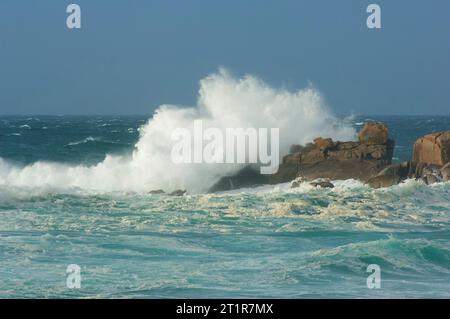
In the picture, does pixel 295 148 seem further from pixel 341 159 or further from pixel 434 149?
pixel 434 149

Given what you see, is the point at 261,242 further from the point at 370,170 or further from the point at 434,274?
the point at 370,170

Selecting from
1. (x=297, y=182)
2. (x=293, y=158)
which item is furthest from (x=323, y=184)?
(x=293, y=158)

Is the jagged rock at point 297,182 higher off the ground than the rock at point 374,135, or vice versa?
the rock at point 374,135

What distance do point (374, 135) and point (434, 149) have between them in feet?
7.44

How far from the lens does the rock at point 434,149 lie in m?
26.5

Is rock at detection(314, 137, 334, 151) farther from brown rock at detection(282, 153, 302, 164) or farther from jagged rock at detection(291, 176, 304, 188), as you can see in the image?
jagged rock at detection(291, 176, 304, 188)

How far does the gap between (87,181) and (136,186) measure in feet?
7.24

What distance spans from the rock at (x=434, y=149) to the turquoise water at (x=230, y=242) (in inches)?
49.9

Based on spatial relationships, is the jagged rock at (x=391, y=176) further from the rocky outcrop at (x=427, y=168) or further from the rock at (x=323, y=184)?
the rock at (x=323, y=184)

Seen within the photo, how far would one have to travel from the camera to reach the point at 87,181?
30688 millimetres

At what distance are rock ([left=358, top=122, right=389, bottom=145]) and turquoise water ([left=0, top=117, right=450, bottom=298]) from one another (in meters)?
2.03

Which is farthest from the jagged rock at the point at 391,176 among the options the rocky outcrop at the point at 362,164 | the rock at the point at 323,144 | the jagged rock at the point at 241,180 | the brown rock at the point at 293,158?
the jagged rock at the point at 241,180

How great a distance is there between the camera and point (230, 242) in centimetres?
1650
